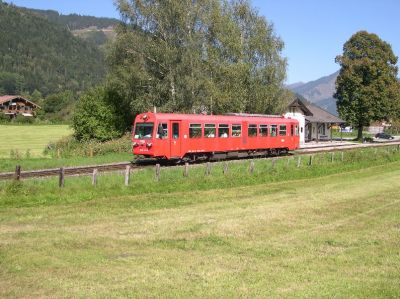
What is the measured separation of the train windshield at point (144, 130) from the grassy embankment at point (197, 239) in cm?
696

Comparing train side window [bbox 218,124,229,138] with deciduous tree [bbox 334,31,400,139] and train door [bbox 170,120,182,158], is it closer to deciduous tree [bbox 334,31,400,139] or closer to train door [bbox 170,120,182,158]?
train door [bbox 170,120,182,158]

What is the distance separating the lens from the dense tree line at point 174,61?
42.9 meters

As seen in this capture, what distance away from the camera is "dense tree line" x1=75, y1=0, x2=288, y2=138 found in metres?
42.9

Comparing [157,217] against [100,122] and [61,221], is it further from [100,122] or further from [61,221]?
[100,122]

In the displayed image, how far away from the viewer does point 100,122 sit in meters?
46.0

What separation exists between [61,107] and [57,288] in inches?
5337

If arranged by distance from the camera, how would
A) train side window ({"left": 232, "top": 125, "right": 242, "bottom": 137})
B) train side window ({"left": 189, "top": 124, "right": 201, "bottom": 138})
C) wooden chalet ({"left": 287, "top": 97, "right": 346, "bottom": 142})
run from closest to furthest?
train side window ({"left": 189, "top": 124, "right": 201, "bottom": 138}) < train side window ({"left": 232, "top": 125, "right": 242, "bottom": 137}) < wooden chalet ({"left": 287, "top": 97, "right": 346, "bottom": 142})

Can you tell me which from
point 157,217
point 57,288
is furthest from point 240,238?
point 57,288

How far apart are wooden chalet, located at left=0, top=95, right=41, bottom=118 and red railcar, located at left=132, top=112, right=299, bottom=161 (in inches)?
4107

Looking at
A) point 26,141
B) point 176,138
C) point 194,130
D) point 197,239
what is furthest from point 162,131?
point 26,141

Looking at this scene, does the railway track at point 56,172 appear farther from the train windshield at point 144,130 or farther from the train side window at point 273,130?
the train side window at point 273,130

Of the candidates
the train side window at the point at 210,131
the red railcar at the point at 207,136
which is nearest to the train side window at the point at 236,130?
the red railcar at the point at 207,136

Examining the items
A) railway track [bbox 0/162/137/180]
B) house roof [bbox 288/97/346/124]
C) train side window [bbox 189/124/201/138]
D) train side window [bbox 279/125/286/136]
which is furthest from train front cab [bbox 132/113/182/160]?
house roof [bbox 288/97/346/124]

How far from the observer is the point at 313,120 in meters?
66.5
